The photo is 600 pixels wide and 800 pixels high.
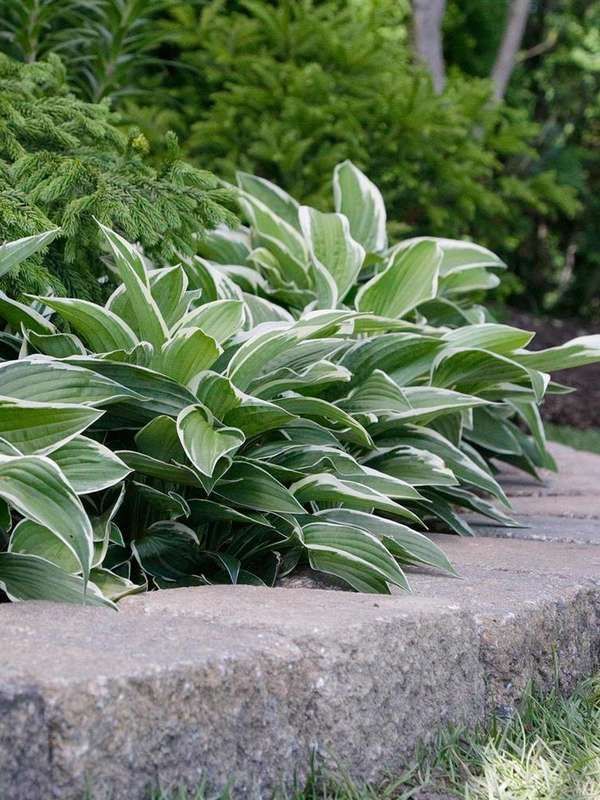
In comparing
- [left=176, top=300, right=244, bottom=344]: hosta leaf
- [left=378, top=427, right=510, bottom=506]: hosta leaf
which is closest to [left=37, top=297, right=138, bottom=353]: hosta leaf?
[left=176, top=300, right=244, bottom=344]: hosta leaf

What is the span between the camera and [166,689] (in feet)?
4.46

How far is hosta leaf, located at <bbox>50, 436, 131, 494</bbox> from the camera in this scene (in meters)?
1.79

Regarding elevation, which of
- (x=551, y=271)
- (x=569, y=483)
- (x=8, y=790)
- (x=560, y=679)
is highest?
(x=8, y=790)

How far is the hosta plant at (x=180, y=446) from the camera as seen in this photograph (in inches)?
70.7

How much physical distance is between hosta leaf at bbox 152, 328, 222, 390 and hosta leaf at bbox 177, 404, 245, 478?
12 cm

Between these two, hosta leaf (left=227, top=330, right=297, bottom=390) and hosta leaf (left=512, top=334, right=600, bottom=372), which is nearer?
hosta leaf (left=227, top=330, right=297, bottom=390)

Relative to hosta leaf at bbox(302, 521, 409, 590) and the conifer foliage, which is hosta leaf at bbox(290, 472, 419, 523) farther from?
the conifer foliage

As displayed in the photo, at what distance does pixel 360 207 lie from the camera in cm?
334

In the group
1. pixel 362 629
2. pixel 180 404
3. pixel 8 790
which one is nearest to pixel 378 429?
pixel 180 404

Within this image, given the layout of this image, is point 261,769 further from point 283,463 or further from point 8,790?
point 283,463

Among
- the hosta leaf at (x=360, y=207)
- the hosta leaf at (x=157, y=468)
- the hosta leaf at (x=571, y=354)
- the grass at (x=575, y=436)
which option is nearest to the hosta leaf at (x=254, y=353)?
the hosta leaf at (x=157, y=468)

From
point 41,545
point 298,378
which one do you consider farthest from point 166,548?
point 298,378

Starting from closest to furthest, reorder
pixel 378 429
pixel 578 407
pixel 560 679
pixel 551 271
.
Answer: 1. pixel 560 679
2. pixel 378 429
3. pixel 578 407
4. pixel 551 271

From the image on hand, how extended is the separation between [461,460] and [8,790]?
154cm
